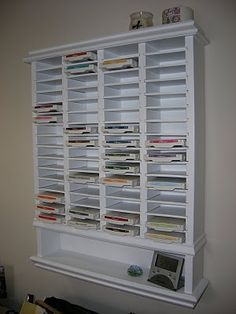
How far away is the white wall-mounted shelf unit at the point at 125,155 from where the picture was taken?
1.40 m

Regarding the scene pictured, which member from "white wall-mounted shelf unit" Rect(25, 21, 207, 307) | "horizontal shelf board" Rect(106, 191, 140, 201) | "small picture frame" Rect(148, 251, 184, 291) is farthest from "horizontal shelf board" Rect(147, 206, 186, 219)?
"small picture frame" Rect(148, 251, 184, 291)

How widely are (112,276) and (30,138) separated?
3.52 feet

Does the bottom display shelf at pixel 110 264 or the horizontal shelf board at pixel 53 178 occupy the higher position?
the horizontal shelf board at pixel 53 178

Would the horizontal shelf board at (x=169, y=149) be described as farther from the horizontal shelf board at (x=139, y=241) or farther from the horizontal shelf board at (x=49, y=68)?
the horizontal shelf board at (x=49, y=68)

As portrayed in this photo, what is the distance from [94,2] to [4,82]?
881 mm

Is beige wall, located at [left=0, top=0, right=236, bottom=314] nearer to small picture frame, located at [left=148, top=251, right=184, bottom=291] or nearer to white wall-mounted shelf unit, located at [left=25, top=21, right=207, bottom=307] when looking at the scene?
white wall-mounted shelf unit, located at [left=25, top=21, right=207, bottom=307]

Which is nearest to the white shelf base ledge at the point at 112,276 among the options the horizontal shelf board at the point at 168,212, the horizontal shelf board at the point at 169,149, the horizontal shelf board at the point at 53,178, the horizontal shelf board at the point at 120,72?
the horizontal shelf board at the point at 168,212

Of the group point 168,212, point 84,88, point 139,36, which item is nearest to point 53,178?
point 84,88

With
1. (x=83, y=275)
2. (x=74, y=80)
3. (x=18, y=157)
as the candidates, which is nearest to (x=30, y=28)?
(x=74, y=80)

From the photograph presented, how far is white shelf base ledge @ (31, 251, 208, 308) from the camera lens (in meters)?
1.43

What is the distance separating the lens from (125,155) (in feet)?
4.98

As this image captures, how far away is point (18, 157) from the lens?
219 centimetres

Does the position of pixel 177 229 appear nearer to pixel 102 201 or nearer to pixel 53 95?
pixel 102 201

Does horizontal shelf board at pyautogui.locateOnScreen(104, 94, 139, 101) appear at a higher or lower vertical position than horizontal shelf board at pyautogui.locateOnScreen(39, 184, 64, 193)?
higher
